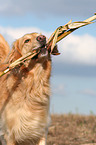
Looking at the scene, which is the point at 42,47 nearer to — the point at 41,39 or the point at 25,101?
the point at 41,39

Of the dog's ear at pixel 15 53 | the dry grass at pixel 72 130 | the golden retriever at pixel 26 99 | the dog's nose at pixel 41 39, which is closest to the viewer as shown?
the dog's nose at pixel 41 39

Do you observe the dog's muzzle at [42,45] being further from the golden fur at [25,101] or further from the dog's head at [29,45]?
the golden fur at [25,101]

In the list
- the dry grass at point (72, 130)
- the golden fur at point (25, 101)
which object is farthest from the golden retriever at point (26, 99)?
the dry grass at point (72, 130)

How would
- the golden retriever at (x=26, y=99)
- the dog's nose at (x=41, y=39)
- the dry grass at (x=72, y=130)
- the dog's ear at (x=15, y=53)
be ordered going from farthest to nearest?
the dry grass at (x=72, y=130)
the dog's ear at (x=15, y=53)
the golden retriever at (x=26, y=99)
the dog's nose at (x=41, y=39)

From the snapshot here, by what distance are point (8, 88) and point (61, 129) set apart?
462cm

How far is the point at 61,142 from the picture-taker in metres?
8.30

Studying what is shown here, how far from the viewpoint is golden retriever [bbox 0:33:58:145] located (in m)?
5.34

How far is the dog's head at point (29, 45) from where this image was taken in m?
5.17

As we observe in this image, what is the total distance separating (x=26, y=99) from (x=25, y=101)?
0.14ft

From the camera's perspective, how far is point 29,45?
17.9ft

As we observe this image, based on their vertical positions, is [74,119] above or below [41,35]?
below

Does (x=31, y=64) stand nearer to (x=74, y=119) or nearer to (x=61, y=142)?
(x=61, y=142)

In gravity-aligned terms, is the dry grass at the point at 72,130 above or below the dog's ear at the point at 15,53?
below

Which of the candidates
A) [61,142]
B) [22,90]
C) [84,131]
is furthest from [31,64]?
[84,131]
